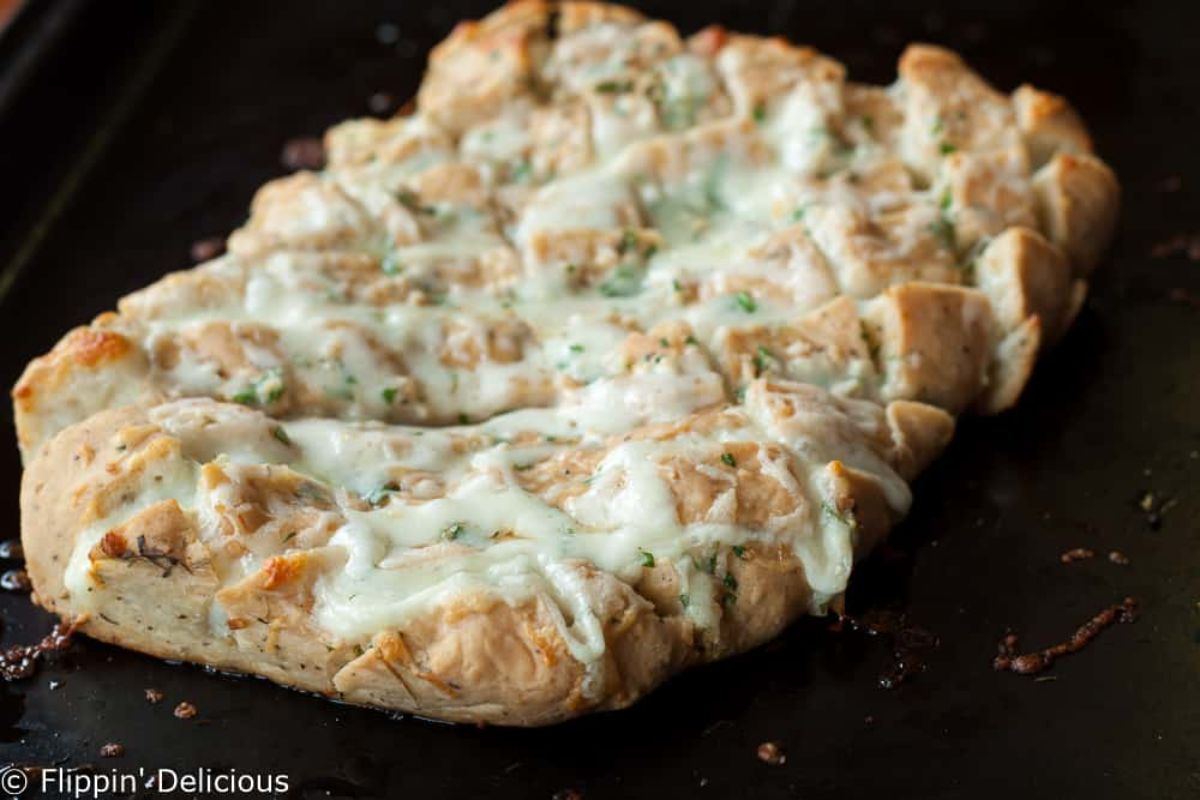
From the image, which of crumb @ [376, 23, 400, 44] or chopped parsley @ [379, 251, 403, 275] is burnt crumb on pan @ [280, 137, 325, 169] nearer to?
crumb @ [376, 23, 400, 44]

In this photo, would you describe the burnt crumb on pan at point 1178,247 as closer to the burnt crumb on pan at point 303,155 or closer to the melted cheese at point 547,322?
the melted cheese at point 547,322

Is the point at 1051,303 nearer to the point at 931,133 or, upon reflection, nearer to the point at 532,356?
the point at 931,133

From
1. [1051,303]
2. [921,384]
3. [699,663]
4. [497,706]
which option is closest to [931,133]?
[1051,303]

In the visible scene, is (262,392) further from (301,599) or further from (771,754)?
(771,754)

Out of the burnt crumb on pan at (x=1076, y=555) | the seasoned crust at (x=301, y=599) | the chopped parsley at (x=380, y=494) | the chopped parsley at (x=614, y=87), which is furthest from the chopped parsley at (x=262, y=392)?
the burnt crumb on pan at (x=1076, y=555)

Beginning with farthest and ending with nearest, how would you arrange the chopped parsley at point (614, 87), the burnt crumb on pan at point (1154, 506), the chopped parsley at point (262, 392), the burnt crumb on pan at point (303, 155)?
the burnt crumb on pan at point (303, 155)
the chopped parsley at point (614, 87)
the burnt crumb on pan at point (1154, 506)
the chopped parsley at point (262, 392)

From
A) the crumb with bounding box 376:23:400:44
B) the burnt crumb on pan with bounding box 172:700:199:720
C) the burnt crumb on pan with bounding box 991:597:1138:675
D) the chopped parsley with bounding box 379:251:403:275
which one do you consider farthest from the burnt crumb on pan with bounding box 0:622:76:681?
the crumb with bounding box 376:23:400:44
